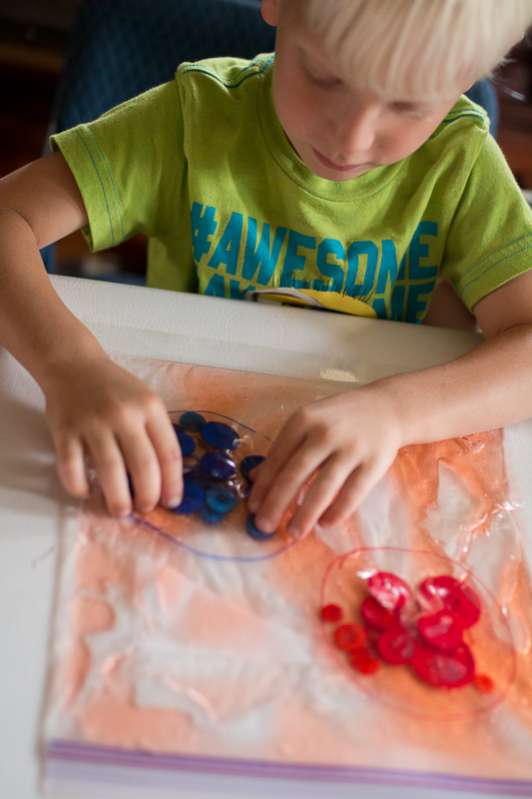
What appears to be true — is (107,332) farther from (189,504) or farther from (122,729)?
(122,729)

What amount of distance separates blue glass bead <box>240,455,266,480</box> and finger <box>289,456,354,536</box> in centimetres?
5

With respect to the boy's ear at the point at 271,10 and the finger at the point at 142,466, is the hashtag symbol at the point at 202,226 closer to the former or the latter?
the boy's ear at the point at 271,10

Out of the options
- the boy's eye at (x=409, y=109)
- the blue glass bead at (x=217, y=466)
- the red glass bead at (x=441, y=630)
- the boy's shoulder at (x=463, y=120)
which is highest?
the boy's eye at (x=409, y=109)

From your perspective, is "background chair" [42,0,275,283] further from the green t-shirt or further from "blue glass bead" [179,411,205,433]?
"blue glass bead" [179,411,205,433]

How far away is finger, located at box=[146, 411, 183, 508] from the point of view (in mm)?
596

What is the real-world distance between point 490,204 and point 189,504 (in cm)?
45

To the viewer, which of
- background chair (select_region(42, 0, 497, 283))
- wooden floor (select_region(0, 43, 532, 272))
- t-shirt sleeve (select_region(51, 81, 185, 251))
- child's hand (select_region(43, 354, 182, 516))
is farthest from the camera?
wooden floor (select_region(0, 43, 532, 272))

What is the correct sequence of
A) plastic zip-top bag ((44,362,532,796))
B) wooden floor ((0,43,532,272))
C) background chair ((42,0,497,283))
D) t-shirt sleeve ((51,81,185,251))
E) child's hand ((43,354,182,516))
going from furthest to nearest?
wooden floor ((0,43,532,272)), background chair ((42,0,497,283)), t-shirt sleeve ((51,81,185,251)), child's hand ((43,354,182,516)), plastic zip-top bag ((44,362,532,796))

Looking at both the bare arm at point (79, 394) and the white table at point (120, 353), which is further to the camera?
the bare arm at point (79, 394)

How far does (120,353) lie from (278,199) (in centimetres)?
26

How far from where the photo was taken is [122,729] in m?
0.48

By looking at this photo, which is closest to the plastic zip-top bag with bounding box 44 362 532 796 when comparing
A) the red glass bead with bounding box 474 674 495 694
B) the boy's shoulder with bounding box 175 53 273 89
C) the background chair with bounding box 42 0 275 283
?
the red glass bead with bounding box 474 674 495 694

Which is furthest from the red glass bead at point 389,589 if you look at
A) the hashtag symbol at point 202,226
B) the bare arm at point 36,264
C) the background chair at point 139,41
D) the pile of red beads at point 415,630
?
the background chair at point 139,41

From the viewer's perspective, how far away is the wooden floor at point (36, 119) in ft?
6.57
